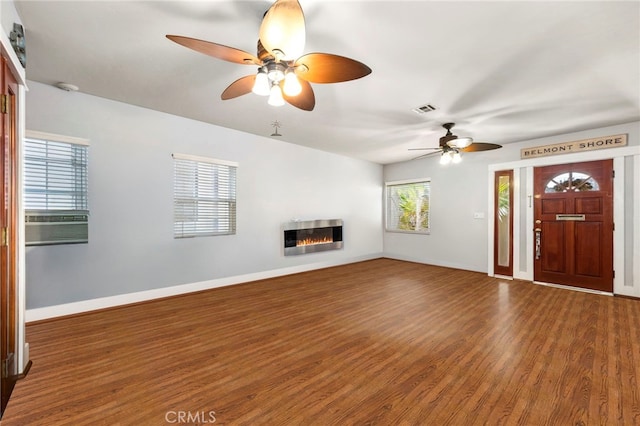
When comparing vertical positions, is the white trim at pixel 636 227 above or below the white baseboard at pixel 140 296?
above

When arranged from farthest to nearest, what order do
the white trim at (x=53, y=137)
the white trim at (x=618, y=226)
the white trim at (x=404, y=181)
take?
the white trim at (x=404, y=181), the white trim at (x=618, y=226), the white trim at (x=53, y=137)

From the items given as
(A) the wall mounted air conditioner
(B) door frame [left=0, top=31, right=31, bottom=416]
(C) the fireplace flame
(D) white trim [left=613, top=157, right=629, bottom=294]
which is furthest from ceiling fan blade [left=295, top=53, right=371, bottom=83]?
(D) white trim [left=613, top=157, right=629, bottom=294]

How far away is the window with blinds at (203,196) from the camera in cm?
420

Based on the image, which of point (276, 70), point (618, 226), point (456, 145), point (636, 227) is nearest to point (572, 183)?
point (618, 226)

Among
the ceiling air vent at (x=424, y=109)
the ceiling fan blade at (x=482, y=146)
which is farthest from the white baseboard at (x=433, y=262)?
Result: the ceiling air vent at (x=424, y=109)

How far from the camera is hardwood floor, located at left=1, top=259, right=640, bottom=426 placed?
68.7 inches

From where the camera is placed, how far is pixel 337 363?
7.57ft

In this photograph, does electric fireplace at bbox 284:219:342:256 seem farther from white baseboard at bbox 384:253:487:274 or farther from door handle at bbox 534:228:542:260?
door handle at bbox 534:228:542:260

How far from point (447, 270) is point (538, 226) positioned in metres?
1.87

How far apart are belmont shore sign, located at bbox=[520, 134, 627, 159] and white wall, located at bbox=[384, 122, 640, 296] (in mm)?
80

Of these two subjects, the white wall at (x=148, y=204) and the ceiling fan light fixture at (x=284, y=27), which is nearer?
the ceiling fan light fixture at (x=284, y=27)

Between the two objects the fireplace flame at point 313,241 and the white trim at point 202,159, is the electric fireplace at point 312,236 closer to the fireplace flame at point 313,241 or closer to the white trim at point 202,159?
the fireplace flame at point 313,241

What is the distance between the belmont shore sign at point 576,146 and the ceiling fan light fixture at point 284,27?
535cm

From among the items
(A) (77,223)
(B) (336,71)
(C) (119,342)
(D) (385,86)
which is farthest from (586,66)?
(A) (77,223)
